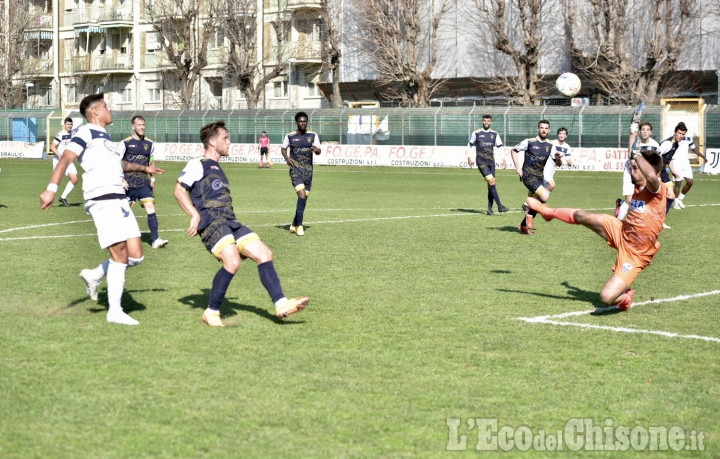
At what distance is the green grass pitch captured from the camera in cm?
607

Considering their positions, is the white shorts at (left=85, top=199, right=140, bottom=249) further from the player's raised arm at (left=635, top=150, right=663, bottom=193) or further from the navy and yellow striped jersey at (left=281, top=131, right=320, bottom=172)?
the navy and yellow striped jersey at (left=281, top=131, right=320, bottom=172)

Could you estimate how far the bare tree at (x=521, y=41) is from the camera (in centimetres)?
5269

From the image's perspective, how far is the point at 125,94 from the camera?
7331 cm

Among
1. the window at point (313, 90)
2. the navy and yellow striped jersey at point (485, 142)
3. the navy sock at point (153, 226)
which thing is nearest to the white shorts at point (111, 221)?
the navy sock at point (153, 226)

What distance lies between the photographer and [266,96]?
67.1m

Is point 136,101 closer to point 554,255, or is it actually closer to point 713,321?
point 554,255

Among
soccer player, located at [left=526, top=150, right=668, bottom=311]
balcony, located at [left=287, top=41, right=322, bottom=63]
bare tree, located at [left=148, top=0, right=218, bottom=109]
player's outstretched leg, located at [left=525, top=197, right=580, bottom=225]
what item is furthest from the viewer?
bare tree, located at [left=148, top=0, right=218, bottom=109]

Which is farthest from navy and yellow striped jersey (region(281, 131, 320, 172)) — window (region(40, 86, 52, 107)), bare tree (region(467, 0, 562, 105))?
window (region(40, 86, 52, 107))

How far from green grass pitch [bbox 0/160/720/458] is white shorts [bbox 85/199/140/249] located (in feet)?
2.57

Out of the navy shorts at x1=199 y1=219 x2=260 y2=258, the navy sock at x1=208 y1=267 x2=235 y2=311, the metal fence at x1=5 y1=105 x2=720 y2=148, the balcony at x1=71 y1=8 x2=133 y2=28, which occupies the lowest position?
the navy sock at x1=208 y1=267 x2=235 y2=311

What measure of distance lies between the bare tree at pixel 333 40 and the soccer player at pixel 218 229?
166 ft

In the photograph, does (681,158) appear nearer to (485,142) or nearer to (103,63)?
(485,142)

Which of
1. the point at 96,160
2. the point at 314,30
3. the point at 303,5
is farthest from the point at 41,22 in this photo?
the point at 96,160

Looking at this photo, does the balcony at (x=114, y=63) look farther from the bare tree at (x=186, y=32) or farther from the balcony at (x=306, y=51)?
the balcony at (x=306, y=51)
